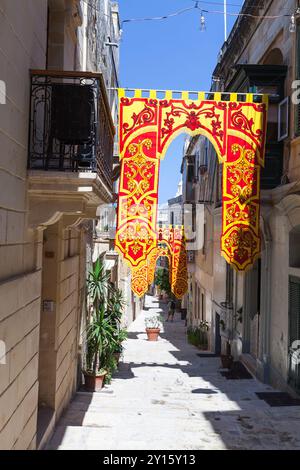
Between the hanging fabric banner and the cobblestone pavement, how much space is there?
2545 millimetres

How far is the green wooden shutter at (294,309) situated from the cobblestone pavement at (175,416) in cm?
143

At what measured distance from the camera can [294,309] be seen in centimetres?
923

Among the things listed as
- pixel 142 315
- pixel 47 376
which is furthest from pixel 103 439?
pixel 142 315

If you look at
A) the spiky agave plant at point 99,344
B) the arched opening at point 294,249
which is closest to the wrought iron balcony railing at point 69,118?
the arched opening at point 294,249

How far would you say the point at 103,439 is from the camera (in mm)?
6441

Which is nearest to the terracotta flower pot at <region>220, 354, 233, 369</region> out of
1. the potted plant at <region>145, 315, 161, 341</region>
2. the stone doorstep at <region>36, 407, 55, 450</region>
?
the stone doorstep at <region>36, 407, 55, 450</region>

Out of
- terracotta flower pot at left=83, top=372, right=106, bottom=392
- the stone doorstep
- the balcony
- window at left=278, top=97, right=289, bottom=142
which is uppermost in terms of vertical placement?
window at left=278, top=97, right=289, bottom=142

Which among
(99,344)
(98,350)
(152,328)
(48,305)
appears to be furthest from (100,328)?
(152,328)

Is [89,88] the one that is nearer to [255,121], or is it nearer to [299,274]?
[255,121]

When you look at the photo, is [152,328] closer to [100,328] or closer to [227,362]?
[227,362]

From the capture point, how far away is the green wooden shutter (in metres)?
9.08

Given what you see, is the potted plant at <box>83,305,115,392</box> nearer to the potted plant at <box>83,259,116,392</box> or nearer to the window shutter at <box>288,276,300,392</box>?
the potted plant at <box>83,259,116,392</box>

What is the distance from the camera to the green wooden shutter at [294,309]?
29.8 ft

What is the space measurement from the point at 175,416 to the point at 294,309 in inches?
126
